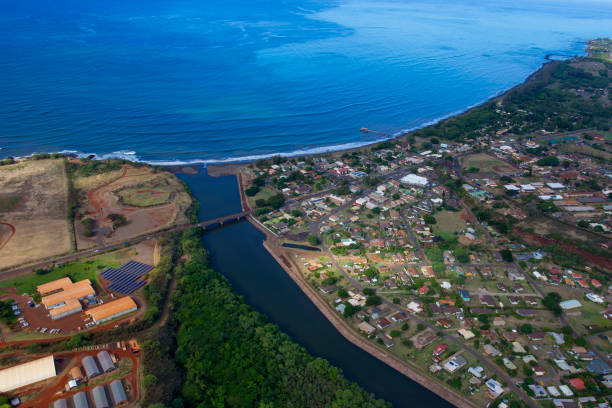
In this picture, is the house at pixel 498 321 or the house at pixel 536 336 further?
the house at pixel 498 321

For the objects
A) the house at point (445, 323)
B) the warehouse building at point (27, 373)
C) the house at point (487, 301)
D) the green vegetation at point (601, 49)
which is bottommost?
the house at point (445, 323)

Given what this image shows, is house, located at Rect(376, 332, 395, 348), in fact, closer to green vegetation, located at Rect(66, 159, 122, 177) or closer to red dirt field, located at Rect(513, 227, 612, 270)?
red dirt field, located at Rect(513, 227, 612, 270)

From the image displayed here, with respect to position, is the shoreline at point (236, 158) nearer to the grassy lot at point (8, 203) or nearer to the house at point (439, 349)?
the grassy lot at point (8, 203)

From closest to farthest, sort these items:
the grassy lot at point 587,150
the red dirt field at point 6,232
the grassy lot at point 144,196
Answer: the red dirt field at point 6,232, the grassy lot at point 144,196, the grassy lot at point 587,150

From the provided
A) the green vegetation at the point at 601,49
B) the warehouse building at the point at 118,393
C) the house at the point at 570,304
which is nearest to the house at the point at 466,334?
the house at the point at 570,304

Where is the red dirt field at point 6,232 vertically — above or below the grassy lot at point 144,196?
below

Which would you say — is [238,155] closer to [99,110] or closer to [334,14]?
[99,110]

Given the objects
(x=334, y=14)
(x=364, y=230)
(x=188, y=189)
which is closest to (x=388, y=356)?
(x=364, y=230)

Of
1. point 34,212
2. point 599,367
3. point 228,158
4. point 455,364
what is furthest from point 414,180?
point 34,212
